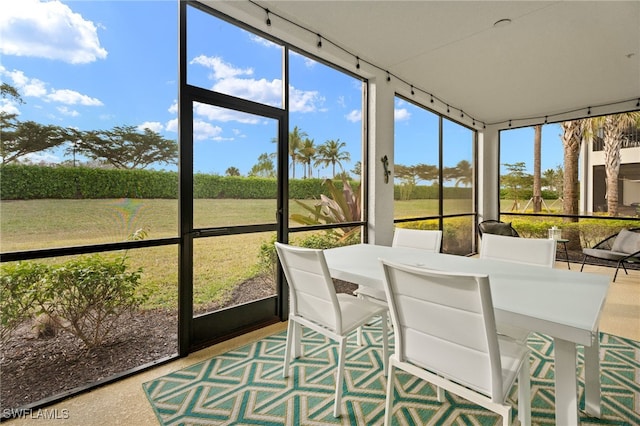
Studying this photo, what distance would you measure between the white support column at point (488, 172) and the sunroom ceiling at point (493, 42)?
61.7 inches

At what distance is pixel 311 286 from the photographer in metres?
1.77

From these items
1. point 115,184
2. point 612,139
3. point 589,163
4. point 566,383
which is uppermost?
point 612,139

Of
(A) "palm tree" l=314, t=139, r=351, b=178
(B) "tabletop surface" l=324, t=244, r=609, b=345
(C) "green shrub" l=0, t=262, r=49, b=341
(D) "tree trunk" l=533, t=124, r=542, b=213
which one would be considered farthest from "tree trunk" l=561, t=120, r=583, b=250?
(C) "green shrub" l=0, t=262, r=49, b=341

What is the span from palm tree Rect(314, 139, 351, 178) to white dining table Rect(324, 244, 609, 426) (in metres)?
1.29

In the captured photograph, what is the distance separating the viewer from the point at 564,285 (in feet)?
5.15

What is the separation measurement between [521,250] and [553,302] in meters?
1.03

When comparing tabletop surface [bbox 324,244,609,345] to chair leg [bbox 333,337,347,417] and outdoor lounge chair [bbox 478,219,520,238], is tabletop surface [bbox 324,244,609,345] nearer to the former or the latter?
chair leg [bbox 333,337,347,417]

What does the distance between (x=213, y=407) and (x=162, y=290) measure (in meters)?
0.94

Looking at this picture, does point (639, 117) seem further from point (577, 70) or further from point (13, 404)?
point (13, 404)

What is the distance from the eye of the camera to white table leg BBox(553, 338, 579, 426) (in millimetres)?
1147

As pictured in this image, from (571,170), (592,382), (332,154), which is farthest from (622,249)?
(332,154)

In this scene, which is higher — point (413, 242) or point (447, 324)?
point (413, 242)

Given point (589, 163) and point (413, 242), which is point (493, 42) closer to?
point (413, 242)

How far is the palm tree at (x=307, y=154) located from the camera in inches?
121
